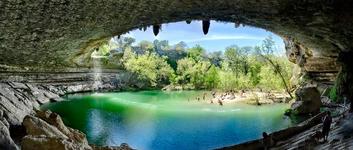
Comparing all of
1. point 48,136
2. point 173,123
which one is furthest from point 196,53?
point 48,136

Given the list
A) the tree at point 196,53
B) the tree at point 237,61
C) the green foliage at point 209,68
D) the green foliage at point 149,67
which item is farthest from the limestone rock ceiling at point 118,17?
the tree at point 196,53

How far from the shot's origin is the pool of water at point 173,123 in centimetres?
2398

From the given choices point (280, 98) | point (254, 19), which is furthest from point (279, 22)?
point (280, 98)

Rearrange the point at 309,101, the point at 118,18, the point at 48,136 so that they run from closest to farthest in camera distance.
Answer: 1. the point at 48,136
2. the point at 118,18
3. the point at 309,101

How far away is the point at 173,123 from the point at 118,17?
17555mm

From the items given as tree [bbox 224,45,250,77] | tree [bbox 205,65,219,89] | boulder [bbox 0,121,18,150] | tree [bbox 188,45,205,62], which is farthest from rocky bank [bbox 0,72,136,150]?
tree [bbox 188,45,205,62]

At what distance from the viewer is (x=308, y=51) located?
1128 inches

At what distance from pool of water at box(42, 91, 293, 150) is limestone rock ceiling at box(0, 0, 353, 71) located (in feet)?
25.9

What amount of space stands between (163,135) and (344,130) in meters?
13.8

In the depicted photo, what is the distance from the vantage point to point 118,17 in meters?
14.2

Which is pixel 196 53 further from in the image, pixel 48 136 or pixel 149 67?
pixel 48 136

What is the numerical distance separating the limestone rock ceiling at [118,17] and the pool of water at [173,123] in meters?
7.88

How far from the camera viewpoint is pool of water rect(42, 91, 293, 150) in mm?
23983

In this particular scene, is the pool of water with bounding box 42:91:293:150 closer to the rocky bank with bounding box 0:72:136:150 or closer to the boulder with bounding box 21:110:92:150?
the rocky bank with bounding box 0:72:136:150
